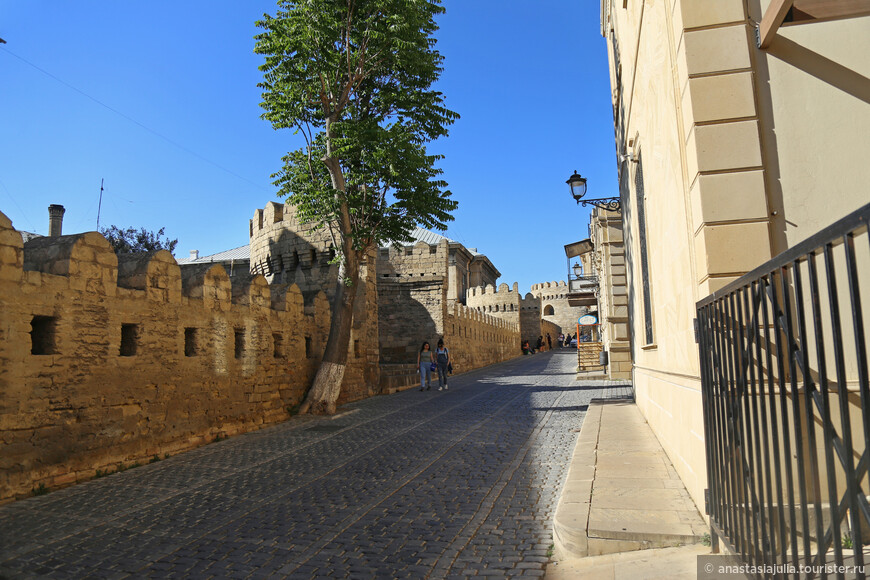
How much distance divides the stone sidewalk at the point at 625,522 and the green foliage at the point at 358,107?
7783 mm

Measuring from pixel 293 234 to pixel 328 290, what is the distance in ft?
11.0

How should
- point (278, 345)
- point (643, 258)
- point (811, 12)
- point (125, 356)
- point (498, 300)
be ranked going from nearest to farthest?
point (811, 12) → point (125, 356) → point (643, 258) → point (278, 345) → point (498, 300)

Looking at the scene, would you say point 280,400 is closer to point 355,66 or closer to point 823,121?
point 355,66

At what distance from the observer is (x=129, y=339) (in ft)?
24.1

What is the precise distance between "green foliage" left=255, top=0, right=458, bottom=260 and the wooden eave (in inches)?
327

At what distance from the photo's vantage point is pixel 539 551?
384 centimetres

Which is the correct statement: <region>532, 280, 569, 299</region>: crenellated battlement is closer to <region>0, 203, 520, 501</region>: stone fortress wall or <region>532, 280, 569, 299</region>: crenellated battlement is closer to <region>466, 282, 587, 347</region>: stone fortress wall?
<region>466, 282, 587, 347</region>: stone fortress wall

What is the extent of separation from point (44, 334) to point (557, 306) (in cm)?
5949

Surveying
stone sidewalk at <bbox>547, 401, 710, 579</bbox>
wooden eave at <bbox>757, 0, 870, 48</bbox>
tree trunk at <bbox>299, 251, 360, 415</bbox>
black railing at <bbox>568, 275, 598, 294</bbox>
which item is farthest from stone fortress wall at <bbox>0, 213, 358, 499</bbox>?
black railing at <bbox>568, 275, 598, 294</bbox>

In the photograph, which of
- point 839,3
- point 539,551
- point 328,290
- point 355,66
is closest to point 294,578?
point 539,551

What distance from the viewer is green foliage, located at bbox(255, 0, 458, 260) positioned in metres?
11.2

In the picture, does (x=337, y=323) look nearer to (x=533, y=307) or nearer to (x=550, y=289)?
(x=533, y=307)

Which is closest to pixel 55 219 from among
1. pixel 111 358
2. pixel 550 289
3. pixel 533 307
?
pixel 111 358

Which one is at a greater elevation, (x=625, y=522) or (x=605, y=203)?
(x=605, y=203)
